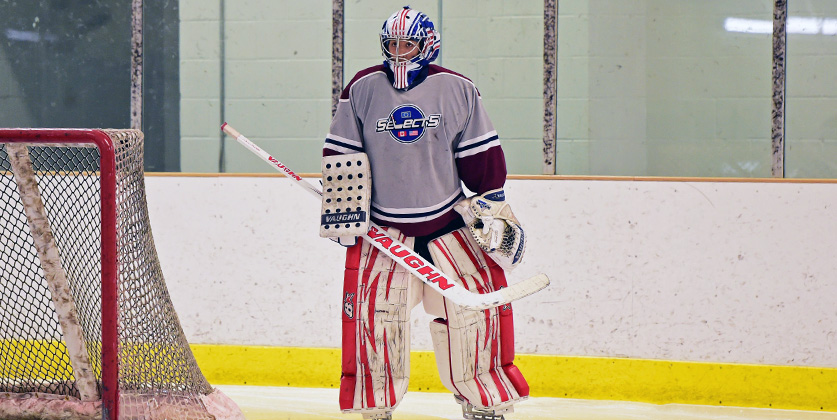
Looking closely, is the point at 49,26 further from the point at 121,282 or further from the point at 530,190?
the point at 530,190

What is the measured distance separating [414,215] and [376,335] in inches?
14.0

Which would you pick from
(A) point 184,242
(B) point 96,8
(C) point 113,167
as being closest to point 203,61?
(B) point 96,8

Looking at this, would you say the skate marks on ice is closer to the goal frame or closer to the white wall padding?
the white wall padding

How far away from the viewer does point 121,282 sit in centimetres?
239

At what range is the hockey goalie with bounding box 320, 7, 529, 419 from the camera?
243 cm

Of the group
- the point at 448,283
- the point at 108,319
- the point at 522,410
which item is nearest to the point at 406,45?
the point at 448,283

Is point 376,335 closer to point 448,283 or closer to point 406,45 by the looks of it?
point 448,283

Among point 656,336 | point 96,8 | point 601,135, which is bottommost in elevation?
point 656,336

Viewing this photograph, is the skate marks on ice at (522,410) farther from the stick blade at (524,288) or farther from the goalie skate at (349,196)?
the goalie skate at (349,196)

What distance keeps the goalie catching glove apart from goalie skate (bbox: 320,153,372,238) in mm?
268

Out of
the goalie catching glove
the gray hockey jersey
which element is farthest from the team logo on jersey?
the goalie catching glove

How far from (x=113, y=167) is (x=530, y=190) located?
59.8 inches

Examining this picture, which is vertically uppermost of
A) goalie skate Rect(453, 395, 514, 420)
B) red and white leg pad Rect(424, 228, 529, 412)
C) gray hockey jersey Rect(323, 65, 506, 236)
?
gray hockey jersey Rect(323, 65, 506, 236)

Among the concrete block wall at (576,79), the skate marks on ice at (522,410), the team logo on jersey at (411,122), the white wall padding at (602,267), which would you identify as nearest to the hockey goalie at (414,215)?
the team logo on jersey at (411,122)
